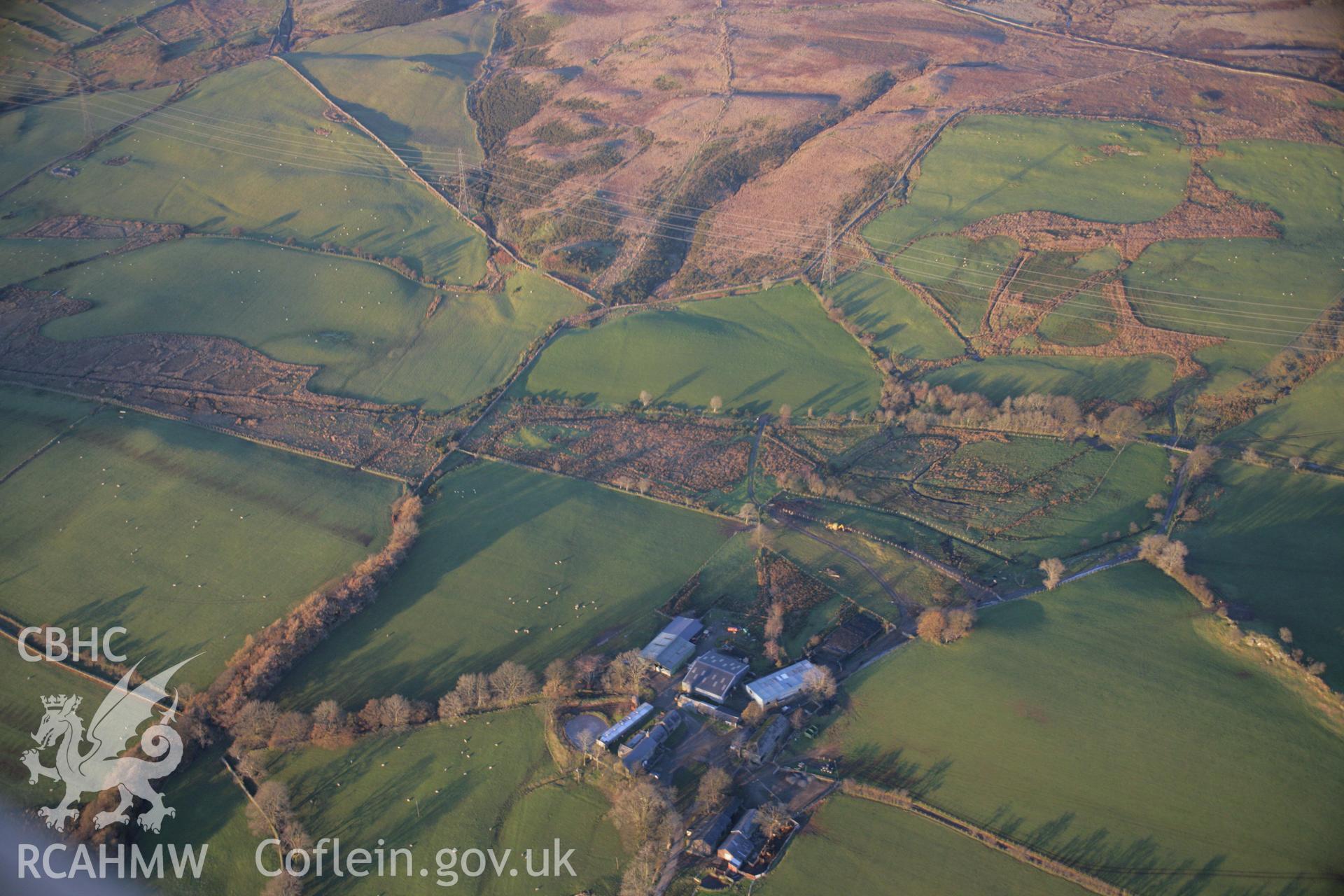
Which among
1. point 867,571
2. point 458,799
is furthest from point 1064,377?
point 458,799

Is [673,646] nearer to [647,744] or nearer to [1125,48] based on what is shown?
[647,744]

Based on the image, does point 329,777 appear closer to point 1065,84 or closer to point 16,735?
point 16,735

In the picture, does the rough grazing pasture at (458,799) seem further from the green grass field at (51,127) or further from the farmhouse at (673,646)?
the green grass field at (51,127)

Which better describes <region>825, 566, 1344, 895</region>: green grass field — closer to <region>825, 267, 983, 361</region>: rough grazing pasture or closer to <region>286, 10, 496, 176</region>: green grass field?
<region>825, 267, 983, 361</region>: rough grazing pasture

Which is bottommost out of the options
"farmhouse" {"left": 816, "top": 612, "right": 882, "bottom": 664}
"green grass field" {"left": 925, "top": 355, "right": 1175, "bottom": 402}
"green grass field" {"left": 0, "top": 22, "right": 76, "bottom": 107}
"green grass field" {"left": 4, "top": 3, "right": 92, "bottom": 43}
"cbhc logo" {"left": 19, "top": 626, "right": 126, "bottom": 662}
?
"cbhc logo" {"left": 19, "top": 626, "right": 126, "bottom": 662}

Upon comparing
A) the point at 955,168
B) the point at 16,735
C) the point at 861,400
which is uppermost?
the point at 955,168

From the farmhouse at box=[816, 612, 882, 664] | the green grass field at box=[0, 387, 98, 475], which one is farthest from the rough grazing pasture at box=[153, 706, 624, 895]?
the green grass field at box=[0, 387, 98, 475]

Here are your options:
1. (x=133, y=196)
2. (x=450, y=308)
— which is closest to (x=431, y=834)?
(x=450, y=308)
